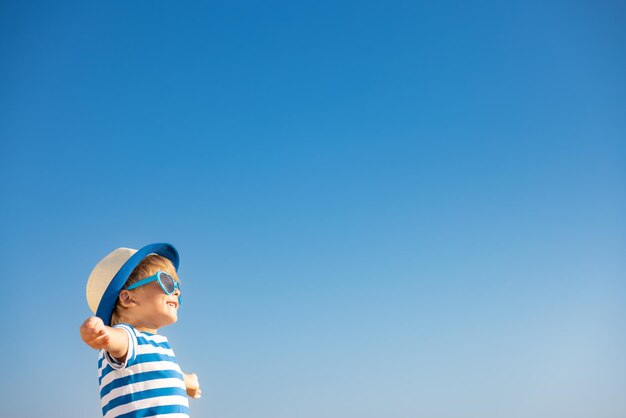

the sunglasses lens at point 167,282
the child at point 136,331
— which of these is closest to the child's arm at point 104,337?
the child at point 136,331

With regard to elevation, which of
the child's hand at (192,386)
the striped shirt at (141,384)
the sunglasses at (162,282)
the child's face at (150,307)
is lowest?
the striped shirt at (141,384)

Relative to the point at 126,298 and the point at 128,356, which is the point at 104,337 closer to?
the point at 128,356

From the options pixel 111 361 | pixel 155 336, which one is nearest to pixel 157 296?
pixel 155 336

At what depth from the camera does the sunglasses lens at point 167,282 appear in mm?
5508

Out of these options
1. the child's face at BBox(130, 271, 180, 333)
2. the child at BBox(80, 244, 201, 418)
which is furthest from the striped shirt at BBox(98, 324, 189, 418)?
the child's face at BBox(130, 271, 180, 333)

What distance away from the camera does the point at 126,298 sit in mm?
5445

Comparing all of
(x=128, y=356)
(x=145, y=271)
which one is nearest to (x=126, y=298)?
(x=145, y=271)

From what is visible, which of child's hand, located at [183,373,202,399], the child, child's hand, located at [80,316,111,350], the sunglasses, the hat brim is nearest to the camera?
child's hand, located at [80,316,111,350]

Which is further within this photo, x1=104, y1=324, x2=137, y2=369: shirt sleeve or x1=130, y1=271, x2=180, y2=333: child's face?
x1=130, y1=271, x2=180, y2=333: child's face

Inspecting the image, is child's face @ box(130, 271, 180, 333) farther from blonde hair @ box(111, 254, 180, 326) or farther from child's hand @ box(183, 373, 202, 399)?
child's hand @ box(183, 373, 202, 399)

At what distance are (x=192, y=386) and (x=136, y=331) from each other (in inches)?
44.7

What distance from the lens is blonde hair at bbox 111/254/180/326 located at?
550cm

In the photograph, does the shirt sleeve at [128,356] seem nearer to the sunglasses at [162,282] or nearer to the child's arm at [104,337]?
the child's arm at [104,337]

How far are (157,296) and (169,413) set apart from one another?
103 centimetres
